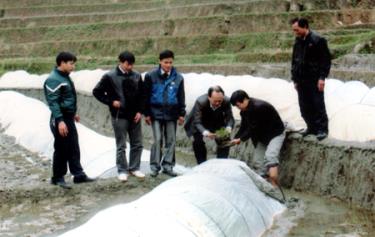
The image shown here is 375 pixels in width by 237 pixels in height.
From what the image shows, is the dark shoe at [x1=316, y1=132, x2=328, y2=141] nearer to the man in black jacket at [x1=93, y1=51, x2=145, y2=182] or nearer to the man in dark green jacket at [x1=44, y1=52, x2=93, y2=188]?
the man in black jacket at [x1=93, y1=51, x2=145, y2=182]

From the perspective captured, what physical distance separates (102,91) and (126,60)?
0.44 metres

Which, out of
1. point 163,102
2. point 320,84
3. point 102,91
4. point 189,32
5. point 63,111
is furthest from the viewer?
point 189,32

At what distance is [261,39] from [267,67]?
14.5 ft

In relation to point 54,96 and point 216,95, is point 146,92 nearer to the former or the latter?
point 216,95

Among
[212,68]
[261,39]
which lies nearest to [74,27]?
[261,39]

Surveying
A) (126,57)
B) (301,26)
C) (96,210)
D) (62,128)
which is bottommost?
(96,210)

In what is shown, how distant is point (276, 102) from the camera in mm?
8789

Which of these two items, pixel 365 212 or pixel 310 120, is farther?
pixel 310 120

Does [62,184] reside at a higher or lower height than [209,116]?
lower

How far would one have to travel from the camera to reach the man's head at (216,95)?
283 inches

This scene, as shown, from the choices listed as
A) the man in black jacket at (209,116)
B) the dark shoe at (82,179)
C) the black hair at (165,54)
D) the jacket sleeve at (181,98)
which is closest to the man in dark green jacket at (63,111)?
the dark shoe at (82,179)

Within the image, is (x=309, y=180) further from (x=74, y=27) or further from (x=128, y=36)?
(x=74, y=27)

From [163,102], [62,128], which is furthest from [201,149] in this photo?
[62,128]

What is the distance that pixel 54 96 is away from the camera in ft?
22.2
